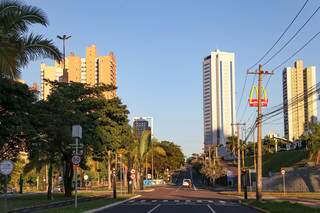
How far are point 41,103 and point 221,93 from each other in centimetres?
11981

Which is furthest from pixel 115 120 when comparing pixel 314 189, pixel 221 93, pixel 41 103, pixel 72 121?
pixel 221 93

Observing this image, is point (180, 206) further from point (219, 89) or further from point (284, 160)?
point (219, 89)

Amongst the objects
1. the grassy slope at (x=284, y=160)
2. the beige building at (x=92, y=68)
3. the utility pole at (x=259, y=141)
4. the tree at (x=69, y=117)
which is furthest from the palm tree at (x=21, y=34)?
the grassy slope at (x=284, y=160)

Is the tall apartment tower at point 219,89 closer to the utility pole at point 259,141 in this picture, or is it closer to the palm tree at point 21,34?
the utility pole at point 259,141

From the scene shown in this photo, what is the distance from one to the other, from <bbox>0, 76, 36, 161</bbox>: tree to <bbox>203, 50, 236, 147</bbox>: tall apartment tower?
110 metres

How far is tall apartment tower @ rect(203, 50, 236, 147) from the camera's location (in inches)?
6275

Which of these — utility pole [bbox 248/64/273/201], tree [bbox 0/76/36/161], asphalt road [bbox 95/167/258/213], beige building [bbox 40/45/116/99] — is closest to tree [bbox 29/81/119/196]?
tree [bbox 0/76/36/161]

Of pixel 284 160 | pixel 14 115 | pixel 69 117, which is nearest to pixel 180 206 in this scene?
pixel 14 115

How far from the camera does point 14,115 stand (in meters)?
37.4

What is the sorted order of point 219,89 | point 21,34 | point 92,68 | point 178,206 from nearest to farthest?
point 21,34 < point 178,206 < point 92,68 < point 219,89

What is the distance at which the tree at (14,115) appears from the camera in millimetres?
36469

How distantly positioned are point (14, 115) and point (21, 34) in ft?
34.8

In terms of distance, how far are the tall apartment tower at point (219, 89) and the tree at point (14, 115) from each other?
10971 centimetres

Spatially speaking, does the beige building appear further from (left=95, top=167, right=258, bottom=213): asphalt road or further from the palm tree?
the palm tree
